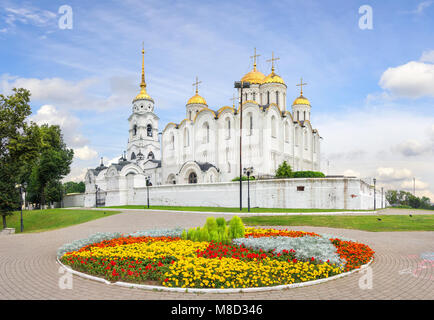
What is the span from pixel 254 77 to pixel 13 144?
34.9m

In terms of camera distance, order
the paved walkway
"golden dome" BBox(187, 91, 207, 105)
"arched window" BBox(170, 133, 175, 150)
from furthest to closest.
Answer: "golden dome" BBox(187, 91, 207, 105), "arched window" BBox(170, 133, 175, 150), the paved walkway

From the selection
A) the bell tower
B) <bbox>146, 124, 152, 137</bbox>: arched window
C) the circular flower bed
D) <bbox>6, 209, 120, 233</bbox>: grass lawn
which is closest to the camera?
the circular flower bed

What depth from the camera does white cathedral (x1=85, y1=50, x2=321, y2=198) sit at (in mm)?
40125

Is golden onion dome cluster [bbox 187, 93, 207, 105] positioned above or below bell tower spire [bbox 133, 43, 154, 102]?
below

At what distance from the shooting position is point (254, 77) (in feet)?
163

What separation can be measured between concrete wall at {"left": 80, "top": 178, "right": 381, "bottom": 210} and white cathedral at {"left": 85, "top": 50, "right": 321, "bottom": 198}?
17.1 ft

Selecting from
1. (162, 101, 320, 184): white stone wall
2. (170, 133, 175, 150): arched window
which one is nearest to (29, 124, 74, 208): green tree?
(162, 101, 320, 184): white stone wall

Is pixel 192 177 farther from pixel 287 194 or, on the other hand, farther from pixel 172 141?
pixel 287 194

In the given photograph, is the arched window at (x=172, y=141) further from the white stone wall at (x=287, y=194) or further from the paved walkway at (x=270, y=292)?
the paved walkway at (x=270, y=292)

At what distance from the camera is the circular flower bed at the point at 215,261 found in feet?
20.8

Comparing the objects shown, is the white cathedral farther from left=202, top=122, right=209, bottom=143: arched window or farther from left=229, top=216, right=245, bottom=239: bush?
→ left=229, top=216, right=245, bottom=239: bush

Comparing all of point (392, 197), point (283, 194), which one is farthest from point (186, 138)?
point (392, 197)
